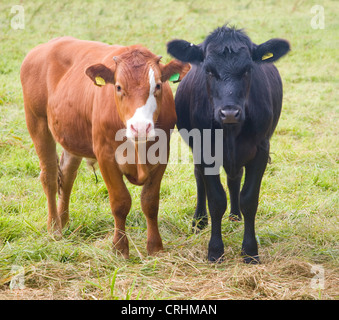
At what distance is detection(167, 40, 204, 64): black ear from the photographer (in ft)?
12.9

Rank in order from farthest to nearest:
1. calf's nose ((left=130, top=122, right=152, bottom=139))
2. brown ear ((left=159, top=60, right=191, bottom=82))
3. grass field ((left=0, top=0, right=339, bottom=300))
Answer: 1. brown ear ((left=159, top=60, right=191, bottom=82))
2. grass field ((left=0, top=0, right=339, bottom=300))
3. calf's nose ((left=130, top=122, right=152, bottom=139))

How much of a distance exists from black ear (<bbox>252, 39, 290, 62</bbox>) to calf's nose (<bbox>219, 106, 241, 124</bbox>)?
623 mm

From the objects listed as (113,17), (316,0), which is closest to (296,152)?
(113,17)

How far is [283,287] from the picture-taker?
3.54m

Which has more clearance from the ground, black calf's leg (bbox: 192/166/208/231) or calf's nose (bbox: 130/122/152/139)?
calf's nose (bbox: 130/122/152/139)

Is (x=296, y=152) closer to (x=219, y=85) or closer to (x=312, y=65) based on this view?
(x=219, y=85)

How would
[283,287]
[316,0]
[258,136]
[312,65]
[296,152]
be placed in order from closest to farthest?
[283,287] → [258,136] → [296,152] → [312,65] → [316,0]

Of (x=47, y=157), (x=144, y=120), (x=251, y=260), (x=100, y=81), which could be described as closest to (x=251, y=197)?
(x=251, y=260)

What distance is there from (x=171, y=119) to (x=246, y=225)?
103cm

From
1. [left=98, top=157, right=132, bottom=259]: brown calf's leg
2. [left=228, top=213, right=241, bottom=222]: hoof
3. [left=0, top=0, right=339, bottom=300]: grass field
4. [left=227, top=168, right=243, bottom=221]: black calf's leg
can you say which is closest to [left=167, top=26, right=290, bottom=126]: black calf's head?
[left=98, top=157, right=132, bottom=259]: brown calf's leg

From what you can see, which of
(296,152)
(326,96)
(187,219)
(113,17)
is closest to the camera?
(187,219)

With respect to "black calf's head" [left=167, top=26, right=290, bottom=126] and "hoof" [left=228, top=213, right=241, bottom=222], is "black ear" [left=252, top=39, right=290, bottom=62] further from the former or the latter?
"hoof" [left=228, top=213, right=241, bottom=222]

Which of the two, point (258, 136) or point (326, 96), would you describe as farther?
point (326, 96)

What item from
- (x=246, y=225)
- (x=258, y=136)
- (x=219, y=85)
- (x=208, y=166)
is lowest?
(x=246, y=225)
